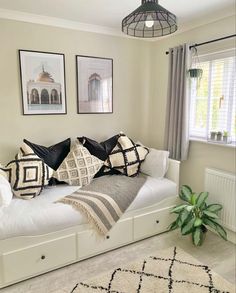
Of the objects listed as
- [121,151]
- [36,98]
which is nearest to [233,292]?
[121,151]

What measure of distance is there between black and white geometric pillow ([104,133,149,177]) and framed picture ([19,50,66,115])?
806 mm

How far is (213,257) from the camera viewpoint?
2.39 meters

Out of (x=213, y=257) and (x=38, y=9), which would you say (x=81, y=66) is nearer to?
(x=38, y=9)

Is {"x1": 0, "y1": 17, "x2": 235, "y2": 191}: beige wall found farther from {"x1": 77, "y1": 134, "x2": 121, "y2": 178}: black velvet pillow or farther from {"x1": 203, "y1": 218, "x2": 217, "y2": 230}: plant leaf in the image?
{"x1": 203, "y1": 218, "x2": 217, "y2": 230}: plant leaf

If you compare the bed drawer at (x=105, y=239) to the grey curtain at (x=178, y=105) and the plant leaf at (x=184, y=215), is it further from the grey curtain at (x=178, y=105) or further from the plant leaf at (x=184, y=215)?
the grey curtain at (x=178, y=105)

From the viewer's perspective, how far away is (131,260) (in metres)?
2.34

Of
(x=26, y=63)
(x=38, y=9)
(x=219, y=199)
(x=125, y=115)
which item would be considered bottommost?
(x=219, y=199)

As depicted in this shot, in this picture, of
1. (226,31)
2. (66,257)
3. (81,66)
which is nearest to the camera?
(66,257)

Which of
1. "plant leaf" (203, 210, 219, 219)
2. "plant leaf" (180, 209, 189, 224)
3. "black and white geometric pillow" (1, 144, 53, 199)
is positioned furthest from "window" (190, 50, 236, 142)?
"black and white geometric pillow" (1, 144, 53, 199)

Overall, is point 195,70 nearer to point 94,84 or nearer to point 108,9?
point 108,9

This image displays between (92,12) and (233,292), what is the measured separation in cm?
289

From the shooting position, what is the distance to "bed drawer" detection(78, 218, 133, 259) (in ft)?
7.49

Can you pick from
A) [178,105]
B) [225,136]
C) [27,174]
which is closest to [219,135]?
[225,136]

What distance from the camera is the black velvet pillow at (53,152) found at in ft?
8.87
